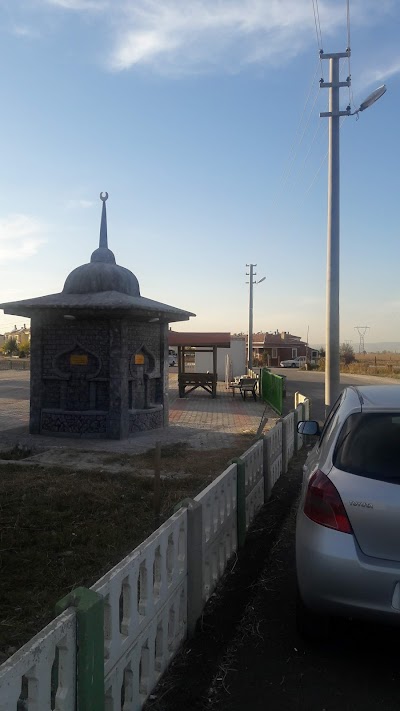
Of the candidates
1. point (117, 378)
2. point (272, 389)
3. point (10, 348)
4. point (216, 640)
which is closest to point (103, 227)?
point (117, 378)

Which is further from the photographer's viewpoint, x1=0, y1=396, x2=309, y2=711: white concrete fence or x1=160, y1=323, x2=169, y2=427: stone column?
x1=160, y1=323, x2=169, y2=427: stone column

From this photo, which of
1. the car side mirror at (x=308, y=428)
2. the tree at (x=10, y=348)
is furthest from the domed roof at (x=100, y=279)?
the tree at (x=10, y=348)

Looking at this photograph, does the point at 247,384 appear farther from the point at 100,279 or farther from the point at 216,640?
the point at 216,640

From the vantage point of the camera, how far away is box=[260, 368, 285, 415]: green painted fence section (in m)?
17.5

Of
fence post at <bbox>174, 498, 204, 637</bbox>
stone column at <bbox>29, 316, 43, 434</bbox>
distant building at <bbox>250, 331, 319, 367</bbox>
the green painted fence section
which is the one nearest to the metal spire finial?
stone column at <bbox>29, 316, 43, 434</bbox>

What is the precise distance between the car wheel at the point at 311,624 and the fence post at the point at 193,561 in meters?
0.68

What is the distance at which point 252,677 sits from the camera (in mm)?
3193

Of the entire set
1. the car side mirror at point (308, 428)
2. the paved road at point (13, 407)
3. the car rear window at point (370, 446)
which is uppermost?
the car rear window at point (370, 446)

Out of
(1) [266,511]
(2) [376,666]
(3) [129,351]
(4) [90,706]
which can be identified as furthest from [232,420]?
(4) [90,706]

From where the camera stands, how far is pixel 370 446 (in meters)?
3.38

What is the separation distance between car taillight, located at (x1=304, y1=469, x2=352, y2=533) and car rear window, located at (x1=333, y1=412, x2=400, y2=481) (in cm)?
14

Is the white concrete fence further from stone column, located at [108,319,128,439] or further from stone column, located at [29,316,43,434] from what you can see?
stone column, located at [29,316,43,434]

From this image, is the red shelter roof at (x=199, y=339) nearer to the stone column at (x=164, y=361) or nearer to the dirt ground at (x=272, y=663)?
the stone column at (x=164, y=361)

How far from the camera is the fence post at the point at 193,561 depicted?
12.2 ft
